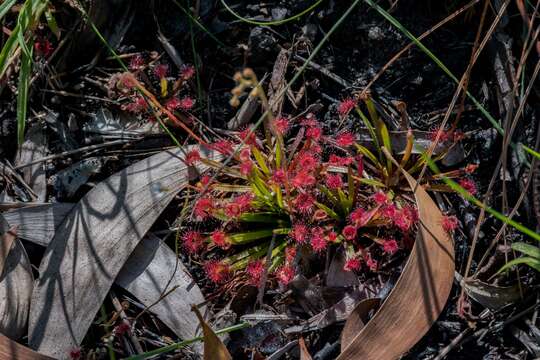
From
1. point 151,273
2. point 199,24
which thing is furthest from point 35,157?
point 199,24

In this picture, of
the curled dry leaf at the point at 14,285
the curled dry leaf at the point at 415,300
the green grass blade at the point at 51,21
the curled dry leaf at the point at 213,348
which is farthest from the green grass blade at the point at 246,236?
the green grass blade at the point at 51,21

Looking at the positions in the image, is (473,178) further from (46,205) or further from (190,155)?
(46,205)

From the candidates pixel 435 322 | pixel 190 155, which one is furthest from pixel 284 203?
pixel 435 322

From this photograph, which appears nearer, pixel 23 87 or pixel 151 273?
pixel 23 87

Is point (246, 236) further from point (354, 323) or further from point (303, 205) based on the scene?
point (354, 323)

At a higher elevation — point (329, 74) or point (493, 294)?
point (329, 74)

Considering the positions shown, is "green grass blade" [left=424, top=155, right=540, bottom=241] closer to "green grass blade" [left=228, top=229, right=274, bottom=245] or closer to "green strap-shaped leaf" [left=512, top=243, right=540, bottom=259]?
"green strap-shaped leaf" [left=512, top=243, right=540, bottom=259]
